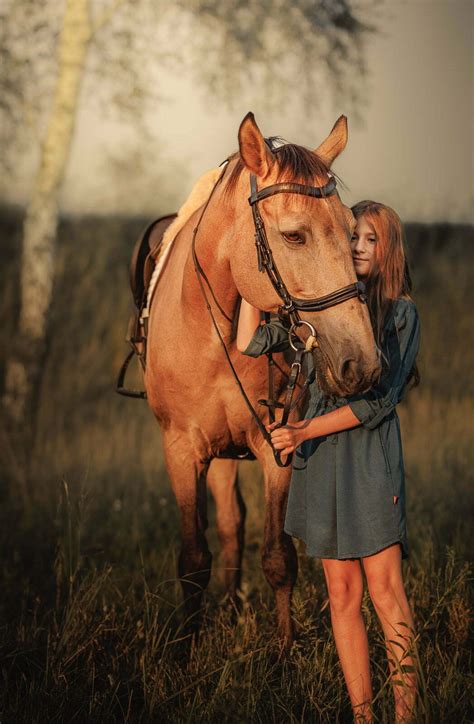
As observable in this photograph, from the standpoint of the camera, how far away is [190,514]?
373cm

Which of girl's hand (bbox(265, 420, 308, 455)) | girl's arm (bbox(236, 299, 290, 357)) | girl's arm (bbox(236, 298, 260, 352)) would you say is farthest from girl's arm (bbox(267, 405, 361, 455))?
girl's arm (bbox(236, 298, 260, 352))

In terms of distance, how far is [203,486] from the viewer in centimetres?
378

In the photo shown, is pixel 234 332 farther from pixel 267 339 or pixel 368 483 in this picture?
pixel 368 483

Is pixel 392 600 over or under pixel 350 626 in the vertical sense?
over

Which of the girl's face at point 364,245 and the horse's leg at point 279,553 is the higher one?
the girl's face at point 364,245

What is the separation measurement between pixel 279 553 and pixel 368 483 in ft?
3.18

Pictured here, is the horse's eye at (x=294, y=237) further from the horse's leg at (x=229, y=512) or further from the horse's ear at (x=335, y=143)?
the horse's leg at (x=229, y=512)

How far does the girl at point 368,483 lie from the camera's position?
266 centimetres

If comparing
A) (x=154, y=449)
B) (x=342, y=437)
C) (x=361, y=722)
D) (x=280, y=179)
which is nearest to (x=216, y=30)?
(x=154, y=449)

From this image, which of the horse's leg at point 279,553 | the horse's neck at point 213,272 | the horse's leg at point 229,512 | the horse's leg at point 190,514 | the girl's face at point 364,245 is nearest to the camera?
the girl's face at point 364,245

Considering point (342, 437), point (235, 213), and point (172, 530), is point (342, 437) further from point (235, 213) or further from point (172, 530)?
point (172, 530)

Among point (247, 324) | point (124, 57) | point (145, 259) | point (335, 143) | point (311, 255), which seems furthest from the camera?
point (124, 57)

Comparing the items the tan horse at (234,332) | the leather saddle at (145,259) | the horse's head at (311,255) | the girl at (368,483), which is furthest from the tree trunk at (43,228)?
the girl at (368,483)

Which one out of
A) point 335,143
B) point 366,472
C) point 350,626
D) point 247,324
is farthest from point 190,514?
point 335,143
